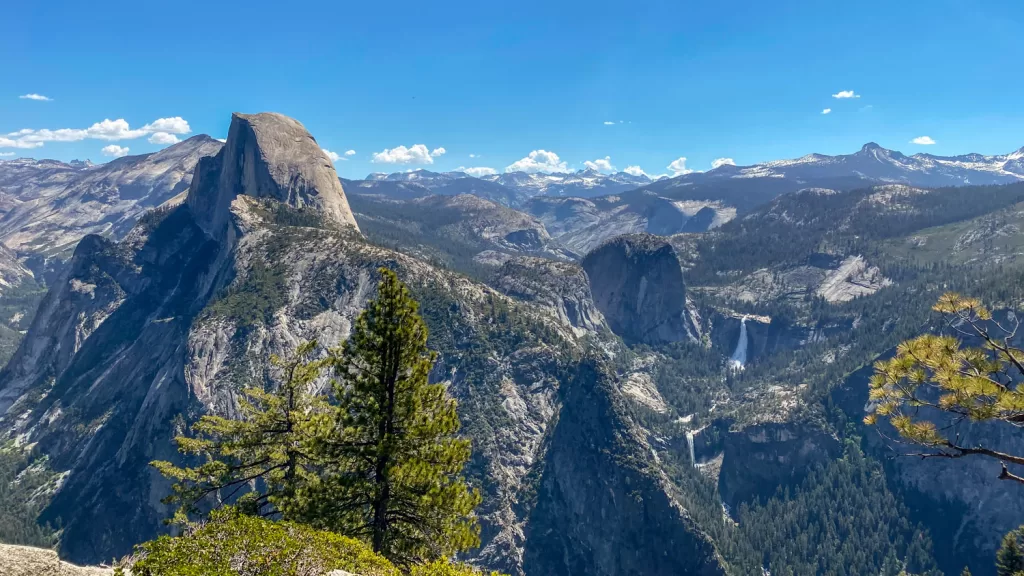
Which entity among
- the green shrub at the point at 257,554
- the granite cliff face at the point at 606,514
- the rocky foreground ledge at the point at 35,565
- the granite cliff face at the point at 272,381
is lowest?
the granite cliff face at the point at 606,514

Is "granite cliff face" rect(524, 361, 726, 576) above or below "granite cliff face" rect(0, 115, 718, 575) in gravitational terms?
below

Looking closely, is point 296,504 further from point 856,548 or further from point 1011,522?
point 1011,522

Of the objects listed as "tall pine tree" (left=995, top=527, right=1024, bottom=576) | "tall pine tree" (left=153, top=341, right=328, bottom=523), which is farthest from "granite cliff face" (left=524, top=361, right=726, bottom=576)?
"tall pine tree" (left=153, top=341, right=328, bottom=523)

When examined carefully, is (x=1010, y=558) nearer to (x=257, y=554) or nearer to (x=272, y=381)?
(x=257, y=554)

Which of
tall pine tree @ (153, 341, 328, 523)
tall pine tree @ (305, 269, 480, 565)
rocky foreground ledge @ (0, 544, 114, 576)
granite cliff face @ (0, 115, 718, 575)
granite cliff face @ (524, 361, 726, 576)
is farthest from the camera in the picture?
granite cliff face @ (524, 361, 726, 576)

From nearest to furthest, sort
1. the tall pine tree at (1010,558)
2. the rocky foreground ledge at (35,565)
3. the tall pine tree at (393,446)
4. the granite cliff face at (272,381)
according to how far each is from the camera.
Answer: the rocky foreground ledge at (35,565) < the tall pine tree at (393,446) < the tall pine tree at (1010,558) < the granite cliff face at (272,381)

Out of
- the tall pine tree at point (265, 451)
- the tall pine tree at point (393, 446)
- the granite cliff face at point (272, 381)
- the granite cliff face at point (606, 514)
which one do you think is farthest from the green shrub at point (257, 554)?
the granite cliff face at point (606, 514)

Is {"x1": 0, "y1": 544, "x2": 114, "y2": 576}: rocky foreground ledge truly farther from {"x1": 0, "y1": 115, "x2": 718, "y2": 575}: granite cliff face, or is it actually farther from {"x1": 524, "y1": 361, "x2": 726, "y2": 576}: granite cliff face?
{"x1": 524, "y1": 361, "x2": 726, "y2": 576}: granite cliff face

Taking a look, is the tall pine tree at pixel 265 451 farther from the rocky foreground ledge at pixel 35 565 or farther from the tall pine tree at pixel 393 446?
the rocky foreground ledge at pixel 35 565

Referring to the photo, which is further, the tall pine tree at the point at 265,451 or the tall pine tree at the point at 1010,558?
the tall pine tree at the point at 1010,558

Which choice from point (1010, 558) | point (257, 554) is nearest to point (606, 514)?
point (1010, 558)
